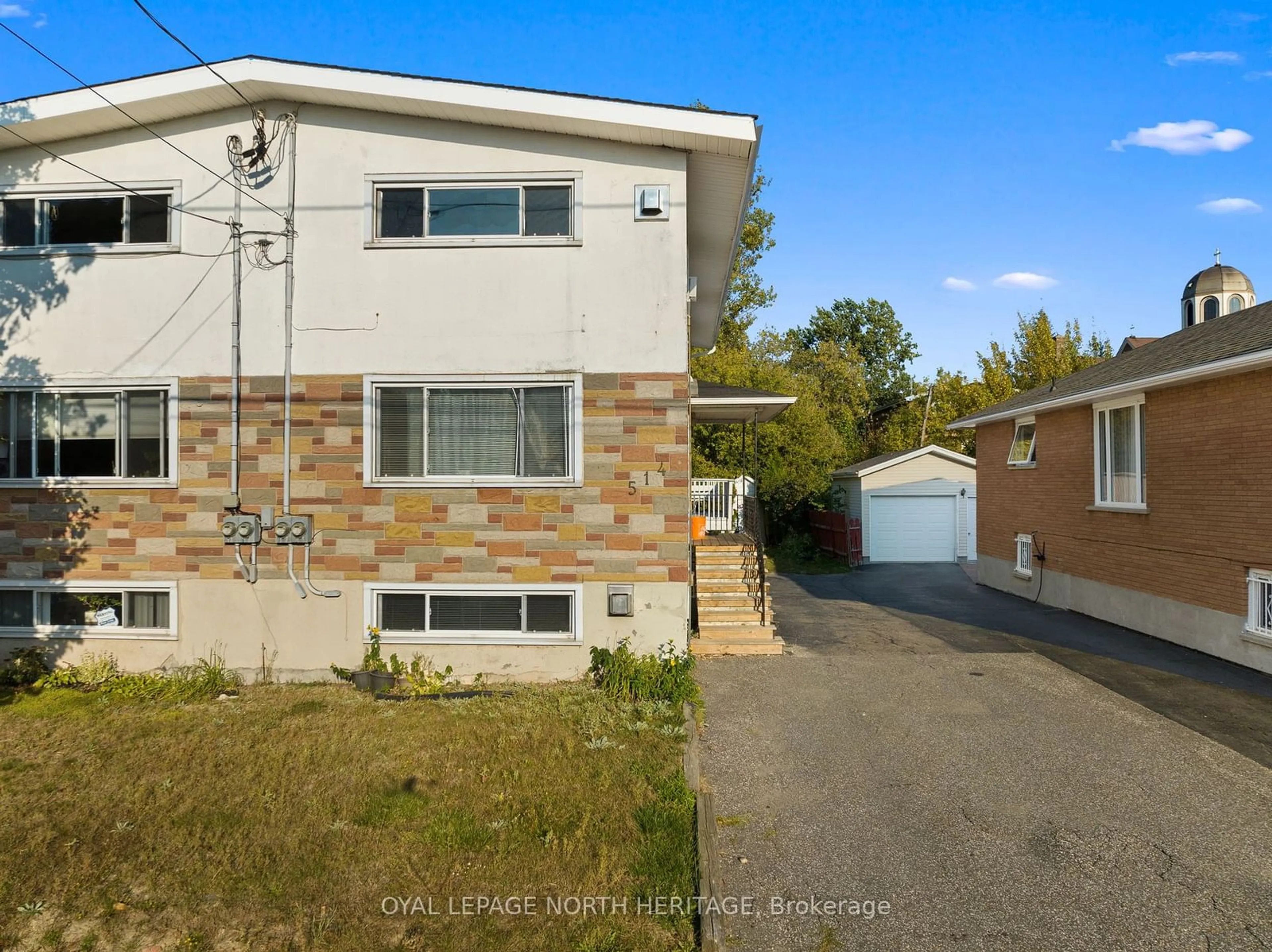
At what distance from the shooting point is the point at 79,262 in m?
9.30

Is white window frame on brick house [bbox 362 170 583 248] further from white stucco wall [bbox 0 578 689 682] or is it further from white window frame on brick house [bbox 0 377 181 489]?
white stucco wall [bbox 0 578 689 682]

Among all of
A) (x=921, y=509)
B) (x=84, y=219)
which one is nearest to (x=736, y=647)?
(x=84, y=219)

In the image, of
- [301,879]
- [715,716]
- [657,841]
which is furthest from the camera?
[715,716]

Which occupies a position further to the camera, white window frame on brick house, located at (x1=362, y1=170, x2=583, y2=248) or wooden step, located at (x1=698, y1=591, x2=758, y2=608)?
wooden step, located at (x1=698, y1=591, x2=758, y2=608)

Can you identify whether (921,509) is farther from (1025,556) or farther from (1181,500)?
(1181,500)

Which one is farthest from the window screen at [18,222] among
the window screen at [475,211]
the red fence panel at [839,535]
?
the red fence panel at [839,535]

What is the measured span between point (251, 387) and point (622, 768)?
19.1 feet

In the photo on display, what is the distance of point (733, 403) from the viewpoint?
13.3m

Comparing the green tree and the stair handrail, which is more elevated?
the green tree

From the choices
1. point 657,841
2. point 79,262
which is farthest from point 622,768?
point 79,262

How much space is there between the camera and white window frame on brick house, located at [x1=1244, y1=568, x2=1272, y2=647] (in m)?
9.70

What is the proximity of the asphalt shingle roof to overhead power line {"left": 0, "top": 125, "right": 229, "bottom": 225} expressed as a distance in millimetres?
11911

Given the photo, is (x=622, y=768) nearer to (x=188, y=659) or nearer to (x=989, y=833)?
(x=989, y=833)

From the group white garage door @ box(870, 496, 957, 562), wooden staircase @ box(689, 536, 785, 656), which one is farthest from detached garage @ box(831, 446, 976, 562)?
wooden staircase @ box(689, 536, 785, 656)
